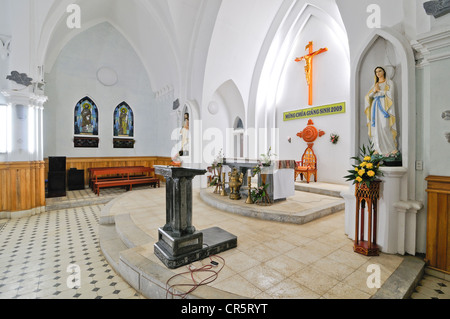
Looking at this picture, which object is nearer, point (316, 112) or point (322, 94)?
point (322, 94)

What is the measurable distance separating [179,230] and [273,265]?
1.26 m

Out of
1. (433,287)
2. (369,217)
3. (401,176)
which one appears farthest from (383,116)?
(433,287)

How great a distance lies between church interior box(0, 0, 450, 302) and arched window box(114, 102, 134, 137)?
2.5 inches

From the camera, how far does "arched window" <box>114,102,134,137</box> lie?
33.6 ft

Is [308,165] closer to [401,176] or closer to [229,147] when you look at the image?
[229,147]

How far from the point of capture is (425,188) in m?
2.89

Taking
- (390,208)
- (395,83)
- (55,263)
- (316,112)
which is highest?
(316,112)

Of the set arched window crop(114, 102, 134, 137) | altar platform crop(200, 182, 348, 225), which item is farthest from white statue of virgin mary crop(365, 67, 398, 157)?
arched window crop(114, 102, 134, 137)

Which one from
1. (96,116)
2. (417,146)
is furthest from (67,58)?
(417,146)

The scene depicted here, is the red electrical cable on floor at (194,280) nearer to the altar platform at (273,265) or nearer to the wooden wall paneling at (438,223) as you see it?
the altar platform at (273,265)

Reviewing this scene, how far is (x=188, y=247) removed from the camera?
2.60 meters
